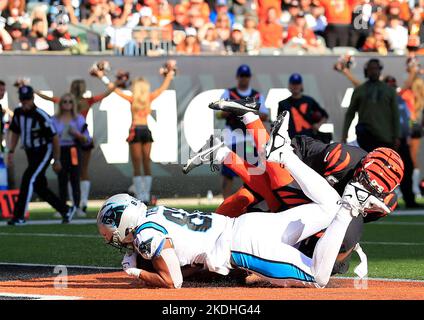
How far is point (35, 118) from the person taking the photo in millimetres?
16094

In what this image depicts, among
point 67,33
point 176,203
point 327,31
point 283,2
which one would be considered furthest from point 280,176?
point 283,2

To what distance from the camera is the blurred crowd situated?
19.7 meters

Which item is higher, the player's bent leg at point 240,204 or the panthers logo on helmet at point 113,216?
the panthers logo on helmet at point 113,216

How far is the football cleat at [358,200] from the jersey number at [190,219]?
3.64 ft

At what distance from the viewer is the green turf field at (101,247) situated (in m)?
10.7

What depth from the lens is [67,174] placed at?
56.4 ft

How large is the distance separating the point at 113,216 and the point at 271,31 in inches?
536

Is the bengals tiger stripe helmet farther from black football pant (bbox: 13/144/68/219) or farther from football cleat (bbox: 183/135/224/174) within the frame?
black football pant (bbox: 13/144/68/219)

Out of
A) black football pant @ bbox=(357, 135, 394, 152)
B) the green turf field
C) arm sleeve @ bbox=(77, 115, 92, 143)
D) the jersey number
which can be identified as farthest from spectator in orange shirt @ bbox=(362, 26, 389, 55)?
the jersey number

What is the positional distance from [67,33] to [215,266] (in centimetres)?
1185

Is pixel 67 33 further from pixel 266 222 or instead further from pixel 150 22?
pixel 266 222

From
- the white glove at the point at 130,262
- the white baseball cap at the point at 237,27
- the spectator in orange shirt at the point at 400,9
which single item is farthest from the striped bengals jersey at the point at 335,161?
the spectator in orange shirt at the point at 400,9

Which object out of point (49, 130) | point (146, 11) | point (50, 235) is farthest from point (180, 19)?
point (50, 235)

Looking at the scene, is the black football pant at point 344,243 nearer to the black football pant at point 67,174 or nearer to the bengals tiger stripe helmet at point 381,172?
the bengals tiger stripe helmet at point 381,172
